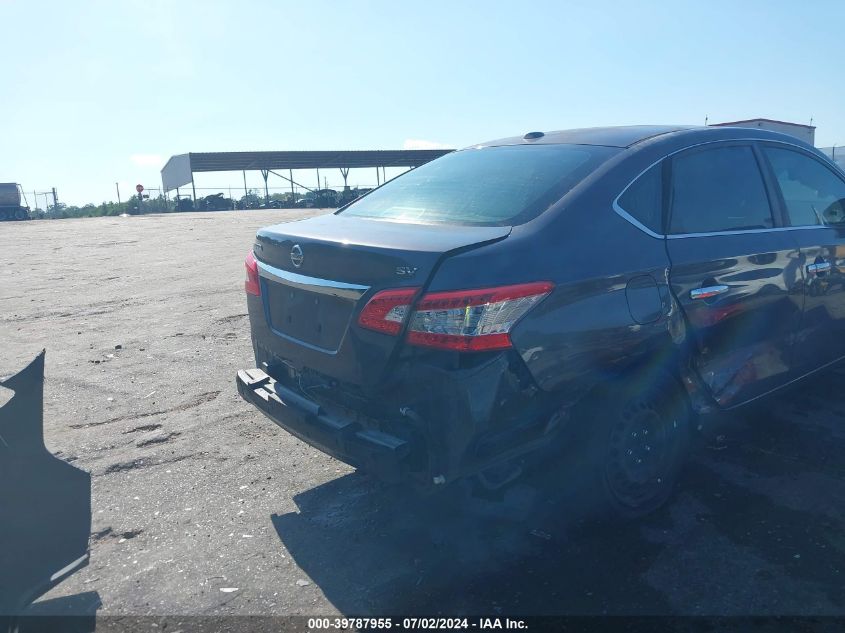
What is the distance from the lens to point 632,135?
363cm

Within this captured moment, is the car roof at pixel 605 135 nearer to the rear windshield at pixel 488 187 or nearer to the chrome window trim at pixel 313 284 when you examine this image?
the rear windshield at pixel 488 187

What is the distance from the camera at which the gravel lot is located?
2.88 meters

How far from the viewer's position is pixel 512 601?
2836 mm

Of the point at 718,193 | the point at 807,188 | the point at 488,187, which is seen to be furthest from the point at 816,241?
the point at 488,187

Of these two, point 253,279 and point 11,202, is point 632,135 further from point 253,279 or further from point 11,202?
point 11,202

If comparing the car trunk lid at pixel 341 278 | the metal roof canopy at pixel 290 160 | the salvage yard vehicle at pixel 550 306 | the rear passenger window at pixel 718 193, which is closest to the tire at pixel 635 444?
the salvage yard vehicle at pixel 550 306

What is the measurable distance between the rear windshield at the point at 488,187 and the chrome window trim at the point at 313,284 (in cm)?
57

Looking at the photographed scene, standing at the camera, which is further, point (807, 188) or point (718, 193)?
point (807, 188)

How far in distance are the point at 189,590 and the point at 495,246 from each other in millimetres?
1921

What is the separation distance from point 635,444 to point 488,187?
1433 millimetres

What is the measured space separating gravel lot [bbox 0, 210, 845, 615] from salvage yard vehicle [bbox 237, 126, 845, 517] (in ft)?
1.28

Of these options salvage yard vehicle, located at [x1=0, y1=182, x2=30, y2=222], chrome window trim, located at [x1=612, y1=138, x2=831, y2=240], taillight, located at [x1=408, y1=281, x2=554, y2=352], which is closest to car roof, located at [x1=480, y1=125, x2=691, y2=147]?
chrome window trim, located at [x1=612, y1=138, x2=831, y2=240]

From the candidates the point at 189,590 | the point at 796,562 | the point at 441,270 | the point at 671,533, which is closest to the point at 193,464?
the point at 189,590

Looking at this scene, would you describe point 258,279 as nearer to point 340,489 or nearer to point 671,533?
point 340,489
